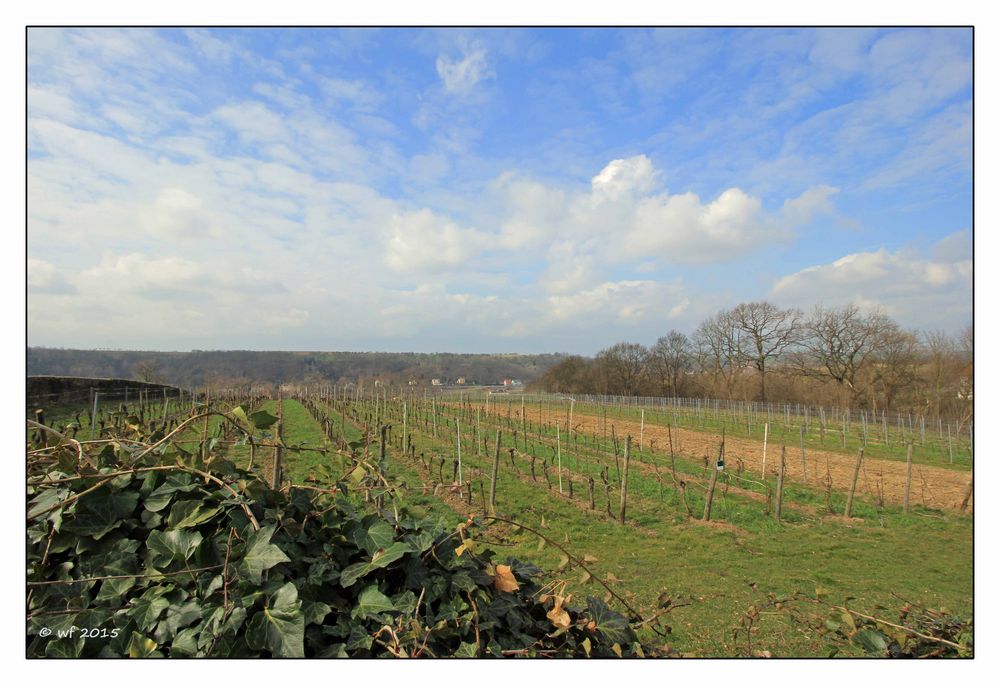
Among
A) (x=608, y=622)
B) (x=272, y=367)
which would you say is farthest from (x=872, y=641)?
(x=272, y=367)

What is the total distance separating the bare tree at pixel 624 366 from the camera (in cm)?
5822

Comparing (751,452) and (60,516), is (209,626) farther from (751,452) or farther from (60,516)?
(751,452)

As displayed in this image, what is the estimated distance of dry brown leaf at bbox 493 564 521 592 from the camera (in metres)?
1.32

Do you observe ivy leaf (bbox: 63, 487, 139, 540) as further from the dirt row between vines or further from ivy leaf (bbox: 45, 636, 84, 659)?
the dirt row between vines

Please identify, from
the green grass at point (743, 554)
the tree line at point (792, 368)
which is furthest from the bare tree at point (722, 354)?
the green grass at point (743, 554)

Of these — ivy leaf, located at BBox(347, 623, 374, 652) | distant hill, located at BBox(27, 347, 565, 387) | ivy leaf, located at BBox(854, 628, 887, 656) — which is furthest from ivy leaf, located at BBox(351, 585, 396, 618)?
distant hill, located at BBox(27, 347, 565, 387)

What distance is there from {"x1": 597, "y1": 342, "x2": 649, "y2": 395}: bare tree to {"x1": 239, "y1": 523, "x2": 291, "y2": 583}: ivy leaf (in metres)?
58.1

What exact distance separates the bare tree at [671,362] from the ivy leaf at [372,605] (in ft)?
188

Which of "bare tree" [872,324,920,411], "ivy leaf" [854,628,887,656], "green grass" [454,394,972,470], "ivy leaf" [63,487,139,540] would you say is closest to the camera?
"ivy leaf" [63,487,139,540]

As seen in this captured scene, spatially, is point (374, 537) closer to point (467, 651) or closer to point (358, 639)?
point (358, 639)

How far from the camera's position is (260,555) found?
1209 millimetres

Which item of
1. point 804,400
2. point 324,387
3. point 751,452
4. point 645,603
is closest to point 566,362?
point 804,400

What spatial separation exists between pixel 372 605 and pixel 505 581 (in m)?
0.34

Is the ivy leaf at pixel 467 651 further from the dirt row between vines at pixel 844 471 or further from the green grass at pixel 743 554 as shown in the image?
the dirt row between vines at pixel 844 471
